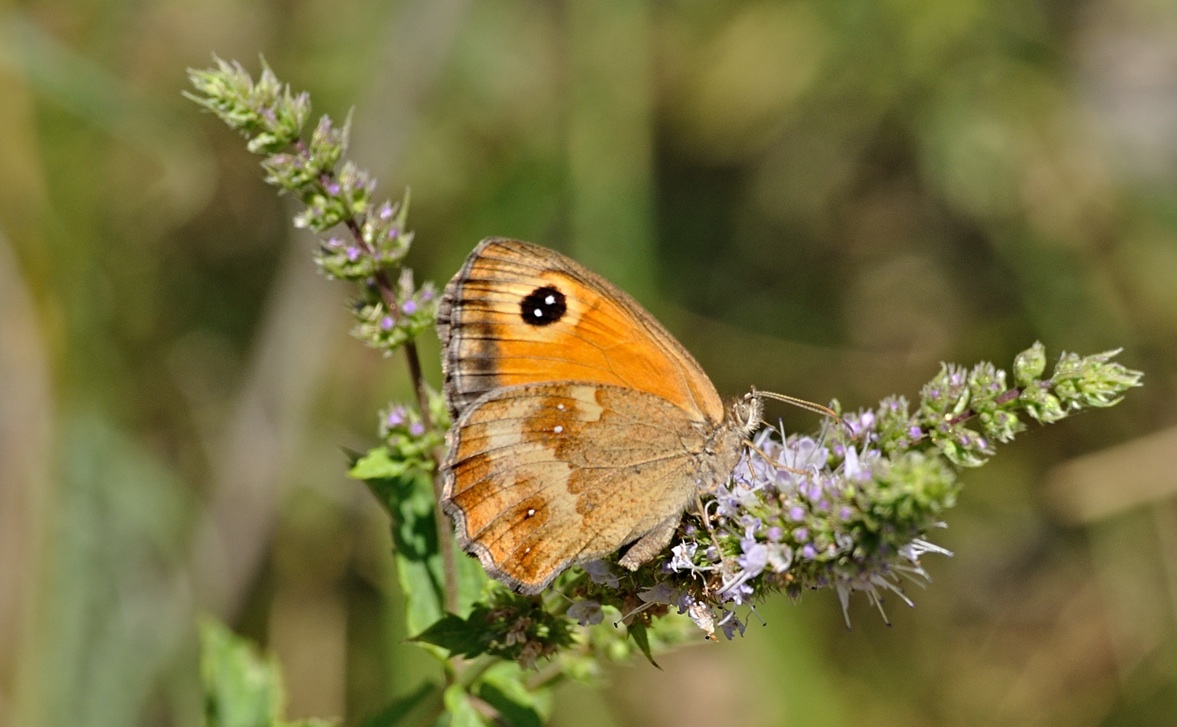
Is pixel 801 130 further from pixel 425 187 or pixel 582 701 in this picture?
pixel 582 701

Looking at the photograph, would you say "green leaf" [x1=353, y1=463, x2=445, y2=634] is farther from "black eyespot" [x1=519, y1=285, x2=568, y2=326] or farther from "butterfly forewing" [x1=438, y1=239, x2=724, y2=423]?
"black eyespot" [x1=519, y1=285, x2=568, y2=326]

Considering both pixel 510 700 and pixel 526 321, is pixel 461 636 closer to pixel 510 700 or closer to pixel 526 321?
pixel 510 700

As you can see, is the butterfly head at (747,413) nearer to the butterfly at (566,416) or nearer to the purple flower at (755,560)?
the butterfly at (566,416)

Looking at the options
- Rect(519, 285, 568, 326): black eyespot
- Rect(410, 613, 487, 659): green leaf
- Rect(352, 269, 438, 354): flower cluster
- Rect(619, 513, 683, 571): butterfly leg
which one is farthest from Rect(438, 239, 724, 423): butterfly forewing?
Rect(410, 613, 487, 659): green leaf

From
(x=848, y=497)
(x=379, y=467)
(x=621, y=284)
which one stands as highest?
(x=621, y=284)

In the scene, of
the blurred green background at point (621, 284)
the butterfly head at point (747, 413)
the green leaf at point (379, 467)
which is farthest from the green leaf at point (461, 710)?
the blurred green background at point (621, 284)

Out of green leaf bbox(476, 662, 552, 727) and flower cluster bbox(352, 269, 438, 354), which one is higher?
flower cluster bbox(352, 269, 438, 354)

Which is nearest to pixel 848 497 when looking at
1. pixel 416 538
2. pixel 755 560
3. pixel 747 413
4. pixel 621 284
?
pixel 755 560

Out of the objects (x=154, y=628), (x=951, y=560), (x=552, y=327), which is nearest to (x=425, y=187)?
(x=154, y=628)
